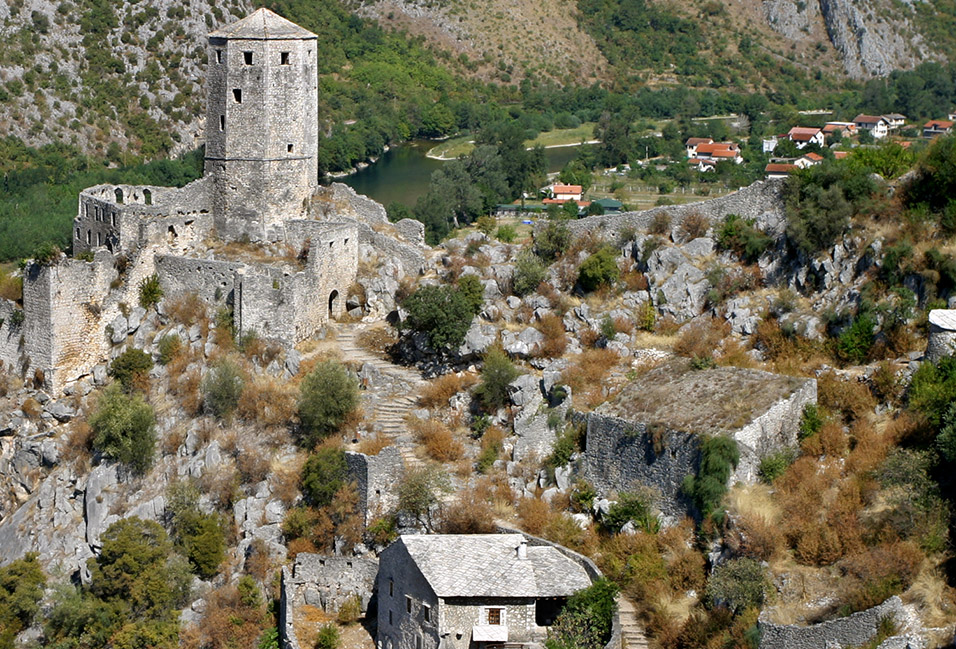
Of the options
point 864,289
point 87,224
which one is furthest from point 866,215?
point 87,224

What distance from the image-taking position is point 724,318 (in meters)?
33.3

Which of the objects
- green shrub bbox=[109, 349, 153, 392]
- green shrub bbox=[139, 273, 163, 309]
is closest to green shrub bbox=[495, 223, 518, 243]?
green shrub bbox=[139, 273, 163, 309]

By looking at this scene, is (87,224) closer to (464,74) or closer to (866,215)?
(866,215)

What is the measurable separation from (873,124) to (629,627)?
63.9 metres

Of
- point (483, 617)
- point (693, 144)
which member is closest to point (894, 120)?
point (693, 144)

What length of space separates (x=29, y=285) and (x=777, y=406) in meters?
17.0

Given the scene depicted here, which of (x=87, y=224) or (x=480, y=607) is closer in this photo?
(x=480, y=607)

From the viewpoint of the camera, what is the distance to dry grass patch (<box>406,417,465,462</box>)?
101 ft

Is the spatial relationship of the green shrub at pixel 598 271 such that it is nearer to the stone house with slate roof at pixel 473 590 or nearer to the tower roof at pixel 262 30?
the tower roof at pixel 262 30

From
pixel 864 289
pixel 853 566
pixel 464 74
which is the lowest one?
pixel 464 74

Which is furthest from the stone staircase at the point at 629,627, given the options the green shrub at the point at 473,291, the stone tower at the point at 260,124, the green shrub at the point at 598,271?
the stone tower at the point at 260,124

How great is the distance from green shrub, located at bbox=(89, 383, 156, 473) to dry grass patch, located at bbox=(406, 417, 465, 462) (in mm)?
5803

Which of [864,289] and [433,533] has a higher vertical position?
[864,289]

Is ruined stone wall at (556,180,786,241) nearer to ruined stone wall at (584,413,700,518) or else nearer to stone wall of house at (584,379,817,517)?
stone wall of house at (584,379,817,517)
